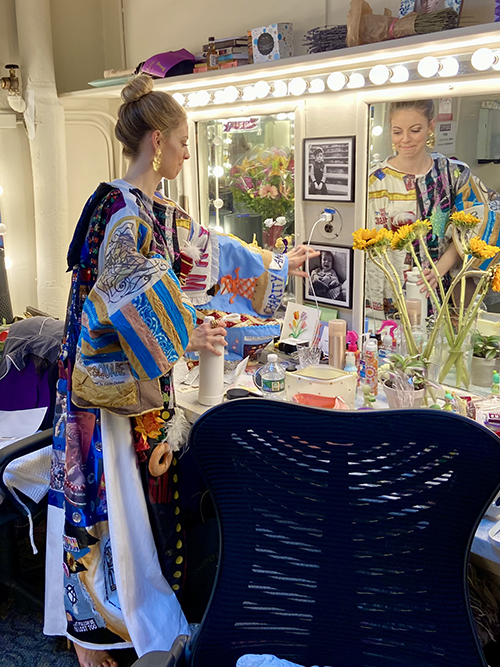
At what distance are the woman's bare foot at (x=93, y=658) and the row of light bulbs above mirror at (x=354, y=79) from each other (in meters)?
1.83

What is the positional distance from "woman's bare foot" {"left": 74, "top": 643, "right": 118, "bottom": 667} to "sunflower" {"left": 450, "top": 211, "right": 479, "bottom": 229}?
1.59 metres

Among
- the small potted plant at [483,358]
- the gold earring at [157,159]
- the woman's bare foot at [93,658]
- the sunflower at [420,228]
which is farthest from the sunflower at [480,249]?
the woman's bare foot at [93,658]

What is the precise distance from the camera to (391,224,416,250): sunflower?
1.81 m

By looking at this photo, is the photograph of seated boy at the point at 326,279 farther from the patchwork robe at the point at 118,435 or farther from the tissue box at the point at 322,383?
the patchwork robe at the point at 118,435

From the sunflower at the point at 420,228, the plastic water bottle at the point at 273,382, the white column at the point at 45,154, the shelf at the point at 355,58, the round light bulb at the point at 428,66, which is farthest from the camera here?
the white column at the point at 45,154

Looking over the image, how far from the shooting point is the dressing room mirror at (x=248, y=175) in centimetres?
233

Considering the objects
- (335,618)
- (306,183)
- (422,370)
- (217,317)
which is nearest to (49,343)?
(217,317)

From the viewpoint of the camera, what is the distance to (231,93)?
2.31m

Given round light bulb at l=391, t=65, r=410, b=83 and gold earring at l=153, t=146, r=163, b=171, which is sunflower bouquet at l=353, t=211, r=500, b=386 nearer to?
round light bulb at l=391, t=65, r=410, b=83

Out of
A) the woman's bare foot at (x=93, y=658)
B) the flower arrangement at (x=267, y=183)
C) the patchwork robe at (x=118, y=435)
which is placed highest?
the flower arrangement at (x=267, y=183)

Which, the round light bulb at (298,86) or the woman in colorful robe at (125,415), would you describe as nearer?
the woman in colorful robe at (125,415)

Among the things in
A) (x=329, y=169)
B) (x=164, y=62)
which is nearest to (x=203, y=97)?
(x=164, y=62)

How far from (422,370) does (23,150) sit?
2259mm

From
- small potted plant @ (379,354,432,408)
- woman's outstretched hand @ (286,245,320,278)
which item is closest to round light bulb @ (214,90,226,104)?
woman's outstretched hand @ (286,245,320,278)
